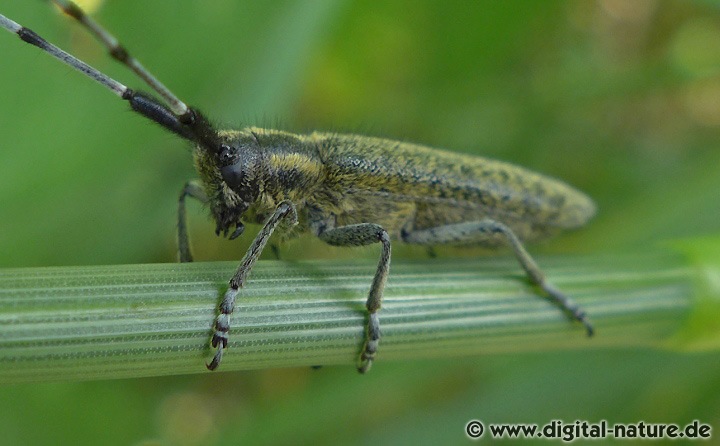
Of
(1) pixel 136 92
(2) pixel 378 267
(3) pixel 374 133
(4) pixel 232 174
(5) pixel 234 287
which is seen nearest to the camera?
(5) pixel 234 287

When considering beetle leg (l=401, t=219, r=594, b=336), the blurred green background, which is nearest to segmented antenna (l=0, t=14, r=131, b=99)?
the blurred green background

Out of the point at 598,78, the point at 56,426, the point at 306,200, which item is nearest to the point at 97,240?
the point at 56,426

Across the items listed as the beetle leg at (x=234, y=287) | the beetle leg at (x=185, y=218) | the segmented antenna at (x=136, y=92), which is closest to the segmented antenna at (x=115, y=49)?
the segmented antenna at (x=136, y=92)

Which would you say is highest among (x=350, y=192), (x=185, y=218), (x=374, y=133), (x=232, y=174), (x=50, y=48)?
(x=50, y=48)

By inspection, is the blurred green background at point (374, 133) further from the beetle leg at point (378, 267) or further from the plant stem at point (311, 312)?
the plant stem at point (311, 312)

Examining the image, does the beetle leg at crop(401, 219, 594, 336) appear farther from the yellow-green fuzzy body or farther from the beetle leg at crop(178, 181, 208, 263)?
the beetle leg at crop(178, 181, 208, 263)

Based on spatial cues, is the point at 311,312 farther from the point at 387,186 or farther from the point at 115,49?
the point at 387,186

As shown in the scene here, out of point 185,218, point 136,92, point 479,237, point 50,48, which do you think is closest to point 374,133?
point 479,237
